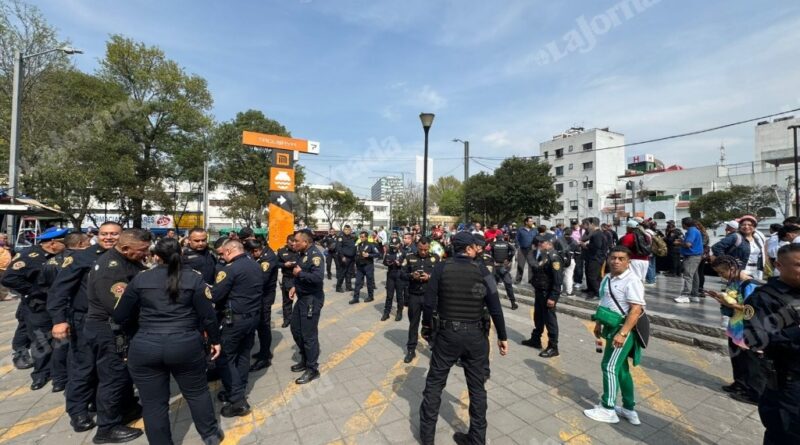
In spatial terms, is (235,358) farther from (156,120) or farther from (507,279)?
(156,120)

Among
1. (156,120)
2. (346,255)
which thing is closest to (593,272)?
(346,255)

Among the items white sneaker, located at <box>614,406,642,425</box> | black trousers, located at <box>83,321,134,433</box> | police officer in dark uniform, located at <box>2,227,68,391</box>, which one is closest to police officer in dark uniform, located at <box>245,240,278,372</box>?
black trousers, located at <box>83,321,134,433</box>

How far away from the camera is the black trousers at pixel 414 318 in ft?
16.7

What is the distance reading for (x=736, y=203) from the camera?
31.4 m

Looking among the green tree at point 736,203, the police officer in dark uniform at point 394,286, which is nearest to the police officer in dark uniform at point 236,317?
the police officer in dark uniform at point 394,286

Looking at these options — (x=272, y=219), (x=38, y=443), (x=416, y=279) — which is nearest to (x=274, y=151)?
(x=272, y=219)

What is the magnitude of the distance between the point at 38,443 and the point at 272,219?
497 inches

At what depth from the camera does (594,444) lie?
3.03 metres

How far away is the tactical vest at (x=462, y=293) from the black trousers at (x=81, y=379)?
11.3 feet

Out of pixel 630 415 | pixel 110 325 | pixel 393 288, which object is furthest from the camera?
pixel 393 288

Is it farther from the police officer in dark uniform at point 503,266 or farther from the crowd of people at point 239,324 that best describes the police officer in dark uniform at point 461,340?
the police officer in dark uniform at point 503,266

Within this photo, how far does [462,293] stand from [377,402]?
1.80 meters

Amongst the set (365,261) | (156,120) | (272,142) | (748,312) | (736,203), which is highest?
(156,120)

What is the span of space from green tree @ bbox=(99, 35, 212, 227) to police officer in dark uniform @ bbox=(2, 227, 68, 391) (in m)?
20.8
